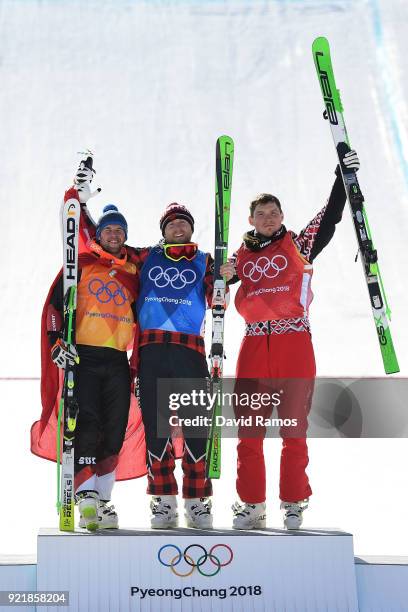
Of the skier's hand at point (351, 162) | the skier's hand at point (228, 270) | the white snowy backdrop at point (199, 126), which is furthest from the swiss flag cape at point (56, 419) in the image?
the white snowy backdrop at point (199, 126)

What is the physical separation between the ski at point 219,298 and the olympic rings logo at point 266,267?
0.15 m

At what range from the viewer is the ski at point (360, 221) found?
3953 millimetres

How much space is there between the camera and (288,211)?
28.5ft

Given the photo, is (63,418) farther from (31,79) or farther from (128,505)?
(31,79)

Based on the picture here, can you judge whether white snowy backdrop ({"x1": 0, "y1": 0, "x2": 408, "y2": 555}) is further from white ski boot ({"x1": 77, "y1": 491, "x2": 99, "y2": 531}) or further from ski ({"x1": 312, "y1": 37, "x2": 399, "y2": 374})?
ski ({"x1": 312, "y1": 37, "x2": 399, "y2": 374})

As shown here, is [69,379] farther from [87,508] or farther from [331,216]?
[331,216]

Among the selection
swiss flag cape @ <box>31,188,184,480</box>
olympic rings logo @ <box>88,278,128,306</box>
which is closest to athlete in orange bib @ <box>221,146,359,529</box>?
swiss flag cape @ <box>31,188,184,480</box>

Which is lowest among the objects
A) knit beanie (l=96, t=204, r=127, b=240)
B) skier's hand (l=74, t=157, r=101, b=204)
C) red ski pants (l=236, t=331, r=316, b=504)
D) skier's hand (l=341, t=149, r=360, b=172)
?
red ski pants (l=236, t=331, r=316, b=504)

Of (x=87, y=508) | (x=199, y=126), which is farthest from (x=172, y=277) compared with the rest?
(x=199, y=126)

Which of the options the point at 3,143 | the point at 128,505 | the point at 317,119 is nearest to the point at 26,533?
the point at 128,505

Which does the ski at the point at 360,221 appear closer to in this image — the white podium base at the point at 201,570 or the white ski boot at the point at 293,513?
the white ski boot at the point at 293,513

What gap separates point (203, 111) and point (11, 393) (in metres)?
4.33

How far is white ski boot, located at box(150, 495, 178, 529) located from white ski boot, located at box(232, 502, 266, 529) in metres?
0.29

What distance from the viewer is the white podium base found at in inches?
137
